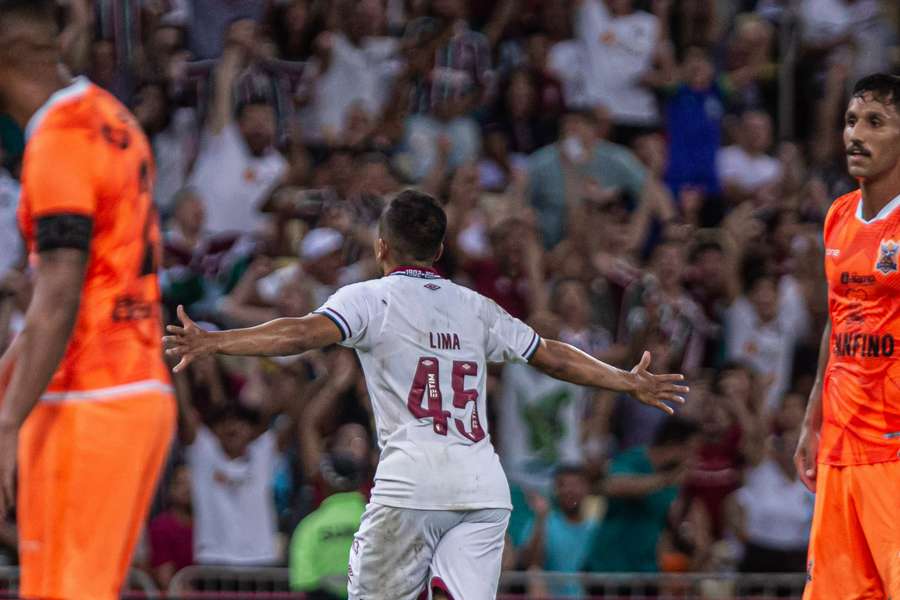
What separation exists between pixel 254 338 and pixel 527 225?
23.4 ft

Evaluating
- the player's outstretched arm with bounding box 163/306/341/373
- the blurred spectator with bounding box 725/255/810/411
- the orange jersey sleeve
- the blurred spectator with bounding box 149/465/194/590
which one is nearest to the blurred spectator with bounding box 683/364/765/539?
the blurred spectator with bounding box 725/255/810/411

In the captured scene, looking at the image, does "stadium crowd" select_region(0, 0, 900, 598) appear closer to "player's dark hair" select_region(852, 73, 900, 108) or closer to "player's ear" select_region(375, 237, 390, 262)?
"player's ear" select_region(375, 237, 390, 262)

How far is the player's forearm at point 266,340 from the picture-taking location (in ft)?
19.6

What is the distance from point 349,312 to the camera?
6.41m

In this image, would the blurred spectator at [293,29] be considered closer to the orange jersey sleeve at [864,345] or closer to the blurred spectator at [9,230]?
the blurred spectator at [9,230]

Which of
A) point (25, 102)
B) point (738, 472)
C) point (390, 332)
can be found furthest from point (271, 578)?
point (25, 102)

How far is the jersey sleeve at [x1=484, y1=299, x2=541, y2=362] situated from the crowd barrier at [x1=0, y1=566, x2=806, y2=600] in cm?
451

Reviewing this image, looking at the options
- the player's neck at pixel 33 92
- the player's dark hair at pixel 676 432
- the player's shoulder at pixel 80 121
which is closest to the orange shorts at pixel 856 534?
the player's shoulder at pixel 80 121

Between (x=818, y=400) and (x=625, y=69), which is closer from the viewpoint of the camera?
(x=818, y=400)

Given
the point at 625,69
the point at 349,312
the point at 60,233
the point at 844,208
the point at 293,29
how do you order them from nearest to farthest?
the point at 60,233 < the point at 349,312 < the point at 844,208 < the point at 293,29 < the point at 625,69

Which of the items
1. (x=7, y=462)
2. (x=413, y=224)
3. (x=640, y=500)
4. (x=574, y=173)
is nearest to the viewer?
(x=7, y=462)

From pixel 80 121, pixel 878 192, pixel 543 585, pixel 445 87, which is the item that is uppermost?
pixel 80 121

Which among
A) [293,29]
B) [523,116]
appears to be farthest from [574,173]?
[293,29]

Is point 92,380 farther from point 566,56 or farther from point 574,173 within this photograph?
point 566,56
